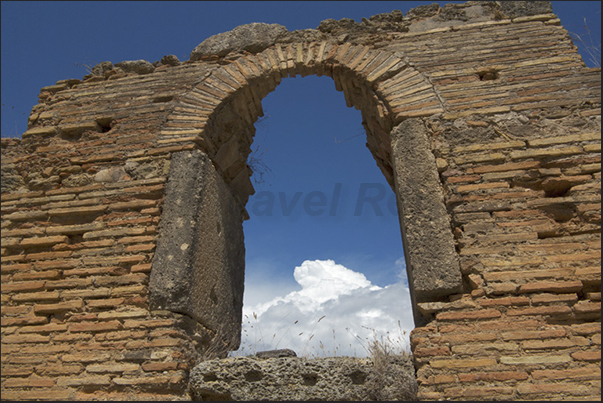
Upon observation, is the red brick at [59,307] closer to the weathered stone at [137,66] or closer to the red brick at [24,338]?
the red brick at [24,338]

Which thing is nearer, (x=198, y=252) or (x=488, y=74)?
(x=198, y=252)

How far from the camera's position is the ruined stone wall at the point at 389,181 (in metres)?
2.88

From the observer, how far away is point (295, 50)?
4598 mm

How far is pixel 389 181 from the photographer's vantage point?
188 inches

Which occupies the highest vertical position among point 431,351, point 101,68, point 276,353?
point 101,68

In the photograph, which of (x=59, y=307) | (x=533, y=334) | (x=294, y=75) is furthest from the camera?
(x=294, y=75)

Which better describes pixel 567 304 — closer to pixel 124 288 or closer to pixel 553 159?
pixel 553 159

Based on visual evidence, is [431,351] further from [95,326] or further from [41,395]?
[41,395]

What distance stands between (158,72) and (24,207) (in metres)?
1.95

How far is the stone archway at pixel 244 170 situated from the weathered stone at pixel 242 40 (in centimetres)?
18

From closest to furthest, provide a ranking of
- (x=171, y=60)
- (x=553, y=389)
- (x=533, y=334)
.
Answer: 1. (x=553, y=389)
2. (x=533, y=334)
3. (x=171, y=60)

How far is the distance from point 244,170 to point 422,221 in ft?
7.75

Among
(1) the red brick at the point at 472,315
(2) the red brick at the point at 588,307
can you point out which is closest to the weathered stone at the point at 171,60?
(1) the red brick at the point at 472,315

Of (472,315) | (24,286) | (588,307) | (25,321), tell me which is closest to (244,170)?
(24,286)
